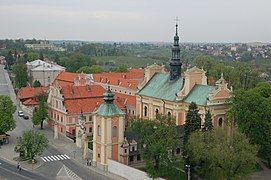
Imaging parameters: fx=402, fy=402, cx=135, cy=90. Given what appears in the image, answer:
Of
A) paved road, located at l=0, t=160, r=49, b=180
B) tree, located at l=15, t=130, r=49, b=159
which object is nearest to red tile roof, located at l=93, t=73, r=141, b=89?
tree, located at l=15, t=130, r=49, b=159

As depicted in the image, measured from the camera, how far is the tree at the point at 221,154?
3761 centimetres

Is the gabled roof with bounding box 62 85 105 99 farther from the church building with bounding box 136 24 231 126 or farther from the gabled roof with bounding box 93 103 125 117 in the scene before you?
the gabled roof with bounding box 93 103 125 117

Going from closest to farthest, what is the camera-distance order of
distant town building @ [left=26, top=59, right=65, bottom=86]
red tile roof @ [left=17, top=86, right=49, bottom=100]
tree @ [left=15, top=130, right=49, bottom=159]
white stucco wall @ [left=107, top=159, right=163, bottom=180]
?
white stucco wall @ [left=107, top=159, right=163, bottom=180], tree @ [left=15, top=130, right=49, bottom=159], red tile roof @ [left=17, top=86, right=49, bottom=100], distant town building @ [left=26, top=59, right=65, bottom=86]

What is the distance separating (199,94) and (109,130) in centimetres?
1564

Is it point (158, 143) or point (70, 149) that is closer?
point (158, 143)

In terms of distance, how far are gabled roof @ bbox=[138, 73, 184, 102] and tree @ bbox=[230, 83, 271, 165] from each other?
12272 mm

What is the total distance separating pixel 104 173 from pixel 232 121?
17940 millimetres

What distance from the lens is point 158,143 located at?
137ft

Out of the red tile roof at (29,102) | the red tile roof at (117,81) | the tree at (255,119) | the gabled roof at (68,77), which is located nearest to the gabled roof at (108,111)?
the tree at (255,119)

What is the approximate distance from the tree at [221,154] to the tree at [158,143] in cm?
267

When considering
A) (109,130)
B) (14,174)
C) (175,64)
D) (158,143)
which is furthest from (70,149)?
(175,64)

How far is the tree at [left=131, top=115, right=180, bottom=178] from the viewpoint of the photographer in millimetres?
41750

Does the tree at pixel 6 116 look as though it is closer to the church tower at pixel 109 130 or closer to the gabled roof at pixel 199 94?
the church tower at pixel 109 130

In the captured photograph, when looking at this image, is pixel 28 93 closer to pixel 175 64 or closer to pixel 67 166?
pixel 175 64
